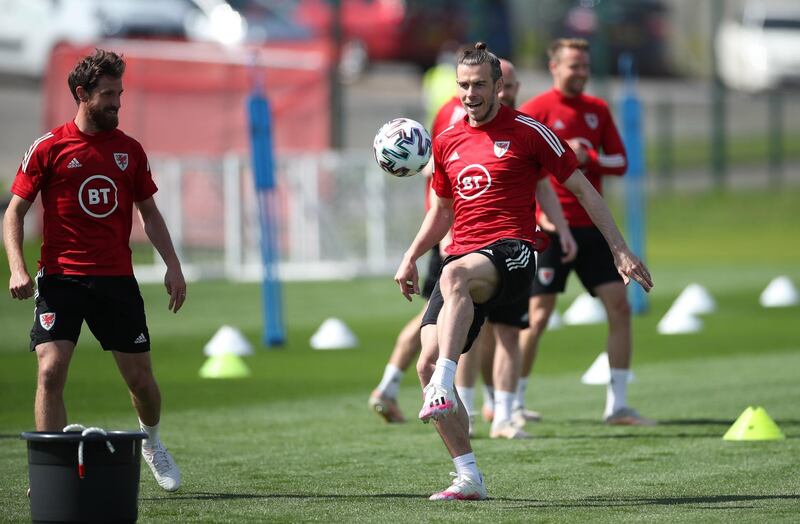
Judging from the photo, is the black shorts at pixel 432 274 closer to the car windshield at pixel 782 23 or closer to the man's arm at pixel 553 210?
the man's arm at pixel 553 210

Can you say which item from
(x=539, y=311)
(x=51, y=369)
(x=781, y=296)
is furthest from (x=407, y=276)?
(x=781, y=296)

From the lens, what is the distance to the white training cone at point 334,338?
1487 cm

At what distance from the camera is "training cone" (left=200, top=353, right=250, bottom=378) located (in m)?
13.0

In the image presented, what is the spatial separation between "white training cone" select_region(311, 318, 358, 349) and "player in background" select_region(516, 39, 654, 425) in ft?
14.9

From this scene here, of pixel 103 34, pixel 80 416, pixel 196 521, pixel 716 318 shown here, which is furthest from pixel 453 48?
pixel 196 521

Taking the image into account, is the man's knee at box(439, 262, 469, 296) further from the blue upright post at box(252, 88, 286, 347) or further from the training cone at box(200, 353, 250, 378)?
the blue upright post at box(252, 88, 286, 347)

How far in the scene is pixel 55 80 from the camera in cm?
2577

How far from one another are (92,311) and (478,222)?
6.18 ft

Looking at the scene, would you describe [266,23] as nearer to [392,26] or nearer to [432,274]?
[392,26]

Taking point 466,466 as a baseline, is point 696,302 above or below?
below

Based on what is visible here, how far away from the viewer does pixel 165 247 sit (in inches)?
305

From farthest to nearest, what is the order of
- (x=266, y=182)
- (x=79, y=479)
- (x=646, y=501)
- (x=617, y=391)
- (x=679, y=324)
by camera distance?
1. (x=679, y=324)
2. (x=266, y=182)
3. (x=617, y=391)
4. (x=646, y=501)
5. (x=79, y=479)

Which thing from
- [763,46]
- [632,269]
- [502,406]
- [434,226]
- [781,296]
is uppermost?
[763,46]

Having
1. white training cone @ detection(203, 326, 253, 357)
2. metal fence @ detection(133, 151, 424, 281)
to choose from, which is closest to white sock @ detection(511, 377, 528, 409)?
white training cone @ detection(203, 326, 253, 357)
